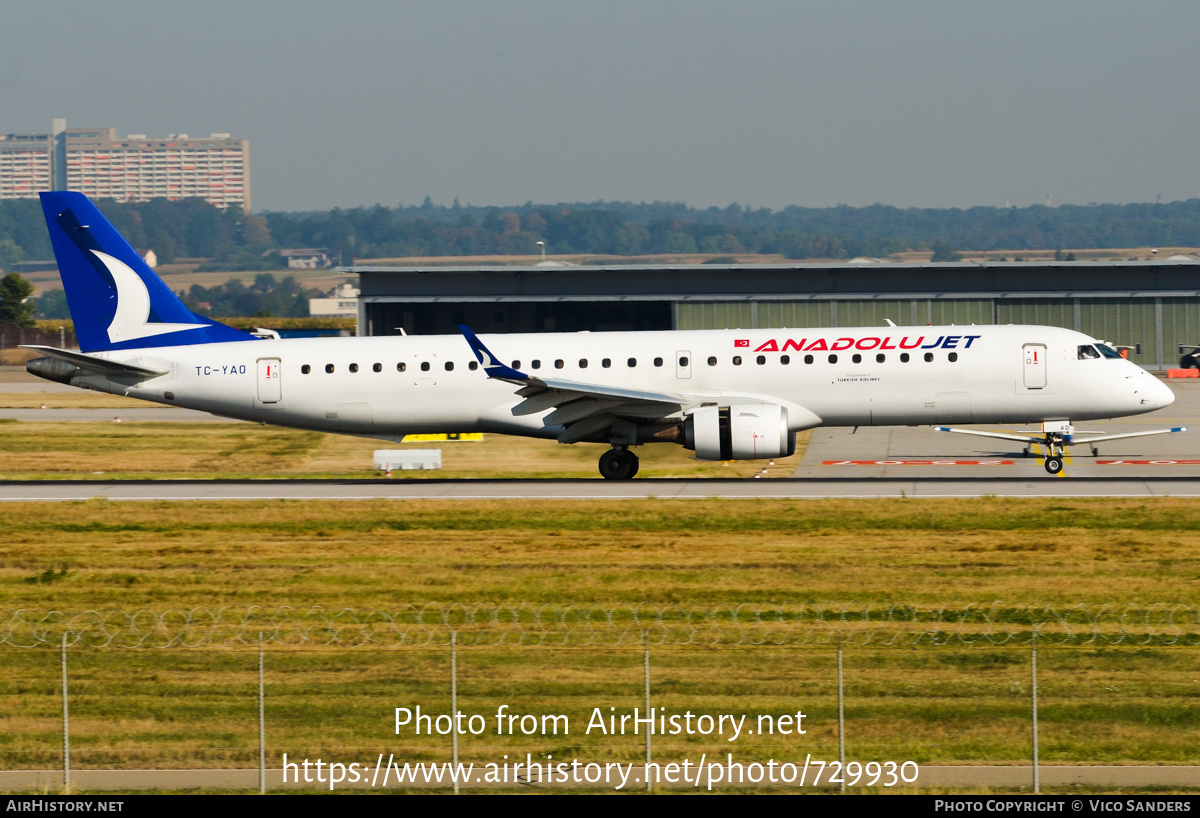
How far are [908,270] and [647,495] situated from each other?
50.4 meters

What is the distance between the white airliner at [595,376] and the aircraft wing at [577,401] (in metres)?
0.05

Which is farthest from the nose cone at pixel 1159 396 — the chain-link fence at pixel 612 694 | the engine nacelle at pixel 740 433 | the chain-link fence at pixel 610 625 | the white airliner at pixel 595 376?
the chain-link fence at pixel 612 694

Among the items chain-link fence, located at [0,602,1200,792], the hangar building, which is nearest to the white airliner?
chain-link fence, located at [0,602,1200,792]

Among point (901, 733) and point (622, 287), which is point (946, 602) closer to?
point (901, 733)

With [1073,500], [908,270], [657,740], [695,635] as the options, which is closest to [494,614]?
[695,635]

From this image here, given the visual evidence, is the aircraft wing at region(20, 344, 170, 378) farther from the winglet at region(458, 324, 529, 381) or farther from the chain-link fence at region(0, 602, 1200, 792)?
the chain-link fence at region(0, 602, 1200, 792)

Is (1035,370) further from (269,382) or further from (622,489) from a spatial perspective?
(269,382)

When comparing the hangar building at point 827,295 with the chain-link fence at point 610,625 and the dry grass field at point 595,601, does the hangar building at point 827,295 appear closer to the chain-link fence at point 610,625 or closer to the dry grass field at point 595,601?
the dry grass field at point 595,601

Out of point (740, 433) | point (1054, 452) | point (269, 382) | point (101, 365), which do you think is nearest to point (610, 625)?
point (740, 433)

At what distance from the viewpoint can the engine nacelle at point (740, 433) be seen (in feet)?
112

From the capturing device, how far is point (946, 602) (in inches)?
930

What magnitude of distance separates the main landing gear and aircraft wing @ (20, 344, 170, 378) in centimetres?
1203

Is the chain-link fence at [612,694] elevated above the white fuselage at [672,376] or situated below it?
below

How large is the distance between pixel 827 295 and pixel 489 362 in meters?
48.2
